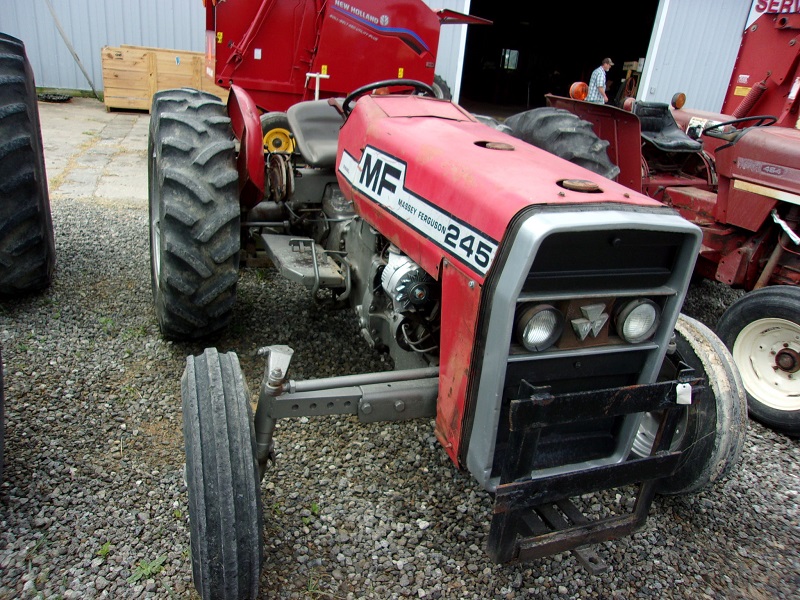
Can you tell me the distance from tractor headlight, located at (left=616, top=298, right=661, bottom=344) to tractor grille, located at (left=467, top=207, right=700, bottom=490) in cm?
2

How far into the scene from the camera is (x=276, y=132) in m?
5.88

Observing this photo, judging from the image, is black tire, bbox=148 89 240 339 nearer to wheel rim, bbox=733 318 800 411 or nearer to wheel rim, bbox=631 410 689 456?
wheel rim, bbox=631 410 689 456

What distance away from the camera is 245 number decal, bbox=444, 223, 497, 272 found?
1740mm

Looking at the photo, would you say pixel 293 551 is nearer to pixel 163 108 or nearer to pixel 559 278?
pixel 559 278

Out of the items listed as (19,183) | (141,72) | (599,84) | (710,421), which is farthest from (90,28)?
A: (710,421)

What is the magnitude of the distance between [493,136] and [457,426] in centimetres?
119

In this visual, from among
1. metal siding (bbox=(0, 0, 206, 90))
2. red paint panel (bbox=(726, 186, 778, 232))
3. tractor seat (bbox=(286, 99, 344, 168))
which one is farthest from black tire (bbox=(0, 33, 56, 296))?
metal siding (bbox=(0, 0, 206, 90))

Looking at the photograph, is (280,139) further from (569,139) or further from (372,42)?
(569,139)

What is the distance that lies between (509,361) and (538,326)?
13cm

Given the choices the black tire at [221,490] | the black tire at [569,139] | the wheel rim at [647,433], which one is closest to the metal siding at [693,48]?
the black tire at [569,139]

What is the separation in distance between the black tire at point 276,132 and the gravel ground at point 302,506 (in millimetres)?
1684

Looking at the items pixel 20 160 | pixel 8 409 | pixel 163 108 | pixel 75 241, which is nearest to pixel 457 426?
pixel 8 409

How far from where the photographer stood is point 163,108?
3162 millimetres

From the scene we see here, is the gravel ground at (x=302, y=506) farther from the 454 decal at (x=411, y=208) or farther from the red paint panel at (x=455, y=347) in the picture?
the 454 decal at (x=411, y=208)
